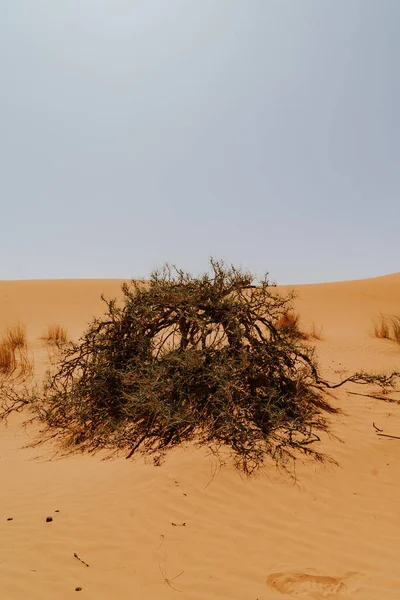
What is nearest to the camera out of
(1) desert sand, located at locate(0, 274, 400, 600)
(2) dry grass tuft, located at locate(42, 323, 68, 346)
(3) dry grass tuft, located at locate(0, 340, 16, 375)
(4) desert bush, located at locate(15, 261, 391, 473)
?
(1) desert sand, located at locate(0, 274, 400, 600)

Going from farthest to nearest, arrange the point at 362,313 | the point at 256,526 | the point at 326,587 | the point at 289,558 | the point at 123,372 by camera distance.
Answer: the point at 362,313
the point at 123,372
the point at 256,526
the point at 289,558
the point at 326,587

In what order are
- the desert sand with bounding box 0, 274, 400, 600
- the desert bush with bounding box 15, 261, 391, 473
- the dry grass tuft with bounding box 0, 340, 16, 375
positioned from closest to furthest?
the desert sand with bounding box 0, 274, 400, 600, the desert bush with bounding box 15, 261, 391, 473, the dry grass tuft with bounding box 0, 340, 16, 375

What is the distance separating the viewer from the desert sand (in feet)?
8.16

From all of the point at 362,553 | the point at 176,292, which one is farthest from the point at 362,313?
the point at 362,553

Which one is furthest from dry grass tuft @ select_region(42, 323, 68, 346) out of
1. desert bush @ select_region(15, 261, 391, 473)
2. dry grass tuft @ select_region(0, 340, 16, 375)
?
desert bush @ select_region(15, 261, 391, 473)

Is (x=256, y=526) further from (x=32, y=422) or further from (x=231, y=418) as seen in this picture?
(x=32, y=422)

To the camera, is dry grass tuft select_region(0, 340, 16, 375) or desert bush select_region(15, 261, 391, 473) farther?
dry grass tuft select_region(0, 340, 16, 375)

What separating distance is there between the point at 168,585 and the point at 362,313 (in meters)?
18.9

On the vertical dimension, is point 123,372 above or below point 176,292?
below

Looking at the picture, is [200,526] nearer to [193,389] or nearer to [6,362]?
[193,389]

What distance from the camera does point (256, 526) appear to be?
3178 millimetres

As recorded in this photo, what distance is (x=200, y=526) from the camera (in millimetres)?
3152

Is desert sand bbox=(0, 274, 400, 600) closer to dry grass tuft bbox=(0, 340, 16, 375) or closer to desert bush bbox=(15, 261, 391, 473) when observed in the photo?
desert bush bbox=(15, 261, 391, 473)

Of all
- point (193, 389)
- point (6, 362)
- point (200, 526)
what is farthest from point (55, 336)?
point (200, 526)
